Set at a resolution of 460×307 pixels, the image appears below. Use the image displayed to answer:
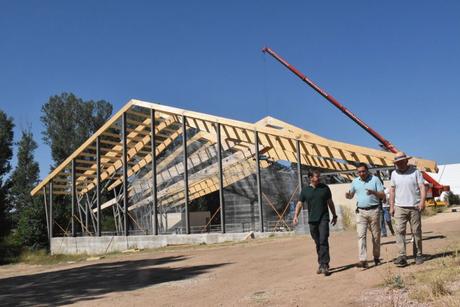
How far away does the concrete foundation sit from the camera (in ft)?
70.0

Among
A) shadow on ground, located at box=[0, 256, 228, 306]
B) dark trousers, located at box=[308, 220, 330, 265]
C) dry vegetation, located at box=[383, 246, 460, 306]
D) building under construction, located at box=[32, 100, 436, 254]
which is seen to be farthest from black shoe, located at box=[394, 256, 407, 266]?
building under construction, located at box=[32, 100, 436, 254]

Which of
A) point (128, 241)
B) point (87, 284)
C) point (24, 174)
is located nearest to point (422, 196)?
point (87, 284)

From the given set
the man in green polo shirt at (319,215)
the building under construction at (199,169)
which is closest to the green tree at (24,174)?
the building under construction at (199,169)

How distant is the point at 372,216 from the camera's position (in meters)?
7.34

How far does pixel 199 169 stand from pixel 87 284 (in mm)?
19134

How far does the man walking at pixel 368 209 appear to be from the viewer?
23.9ft

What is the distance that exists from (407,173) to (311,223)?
1663mm

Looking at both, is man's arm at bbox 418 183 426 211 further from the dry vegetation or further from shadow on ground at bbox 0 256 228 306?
shadow on ground at bbox 0 256 228 306

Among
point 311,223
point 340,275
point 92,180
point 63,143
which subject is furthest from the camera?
point 63,143

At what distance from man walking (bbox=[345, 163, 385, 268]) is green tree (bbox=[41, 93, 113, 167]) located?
1910 inches

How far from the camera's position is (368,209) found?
7.39 meters

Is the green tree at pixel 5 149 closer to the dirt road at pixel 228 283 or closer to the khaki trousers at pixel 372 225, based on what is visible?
the dirt road at pixel 228 283

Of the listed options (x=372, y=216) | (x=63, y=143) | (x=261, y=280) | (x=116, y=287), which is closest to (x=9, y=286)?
(x=116, y=287)

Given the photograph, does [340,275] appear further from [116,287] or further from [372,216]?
[116,287]
